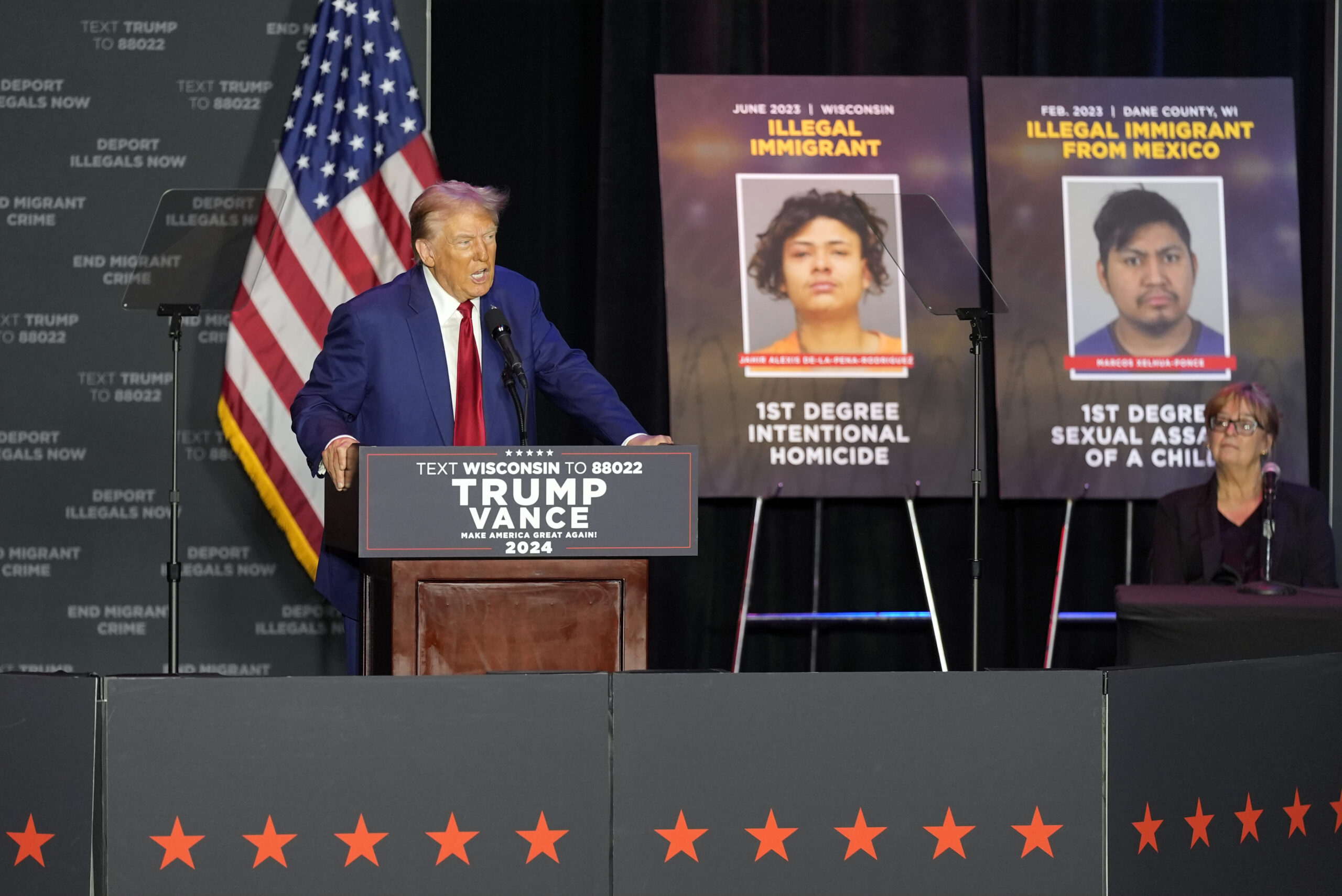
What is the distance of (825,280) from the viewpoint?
4.44m

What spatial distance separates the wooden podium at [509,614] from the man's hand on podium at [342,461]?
4cm

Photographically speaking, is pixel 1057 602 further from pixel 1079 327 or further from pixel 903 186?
pixel 903 186

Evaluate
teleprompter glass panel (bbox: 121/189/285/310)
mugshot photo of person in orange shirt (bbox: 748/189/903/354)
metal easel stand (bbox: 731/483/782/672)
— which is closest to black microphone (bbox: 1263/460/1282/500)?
mugshot photo of person in orange shirt (bbox: 748/189/903/354)

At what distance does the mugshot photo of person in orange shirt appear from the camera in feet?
14.5

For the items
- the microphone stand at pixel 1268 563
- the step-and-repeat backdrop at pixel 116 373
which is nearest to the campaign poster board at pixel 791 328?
the microphone stand at pixel 1268 563

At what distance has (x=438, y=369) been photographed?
9.73ft

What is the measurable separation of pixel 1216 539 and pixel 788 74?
215 cm

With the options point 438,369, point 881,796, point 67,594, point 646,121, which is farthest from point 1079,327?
point 67,594

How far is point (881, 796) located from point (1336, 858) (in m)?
0.85

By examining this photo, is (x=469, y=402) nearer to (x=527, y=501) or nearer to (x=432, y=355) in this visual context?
(x=432, y=355)

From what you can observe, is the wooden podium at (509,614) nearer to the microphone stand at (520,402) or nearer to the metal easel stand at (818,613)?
the microphone stand at (520,402)

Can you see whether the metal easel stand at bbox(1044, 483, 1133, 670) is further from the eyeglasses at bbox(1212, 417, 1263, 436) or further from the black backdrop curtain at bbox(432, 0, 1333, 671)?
the eyeglasses at bbox(1212, 417, 1263, 436)

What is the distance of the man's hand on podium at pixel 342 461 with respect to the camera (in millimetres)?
2523

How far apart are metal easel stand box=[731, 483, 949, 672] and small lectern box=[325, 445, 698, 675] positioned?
1970 mm
